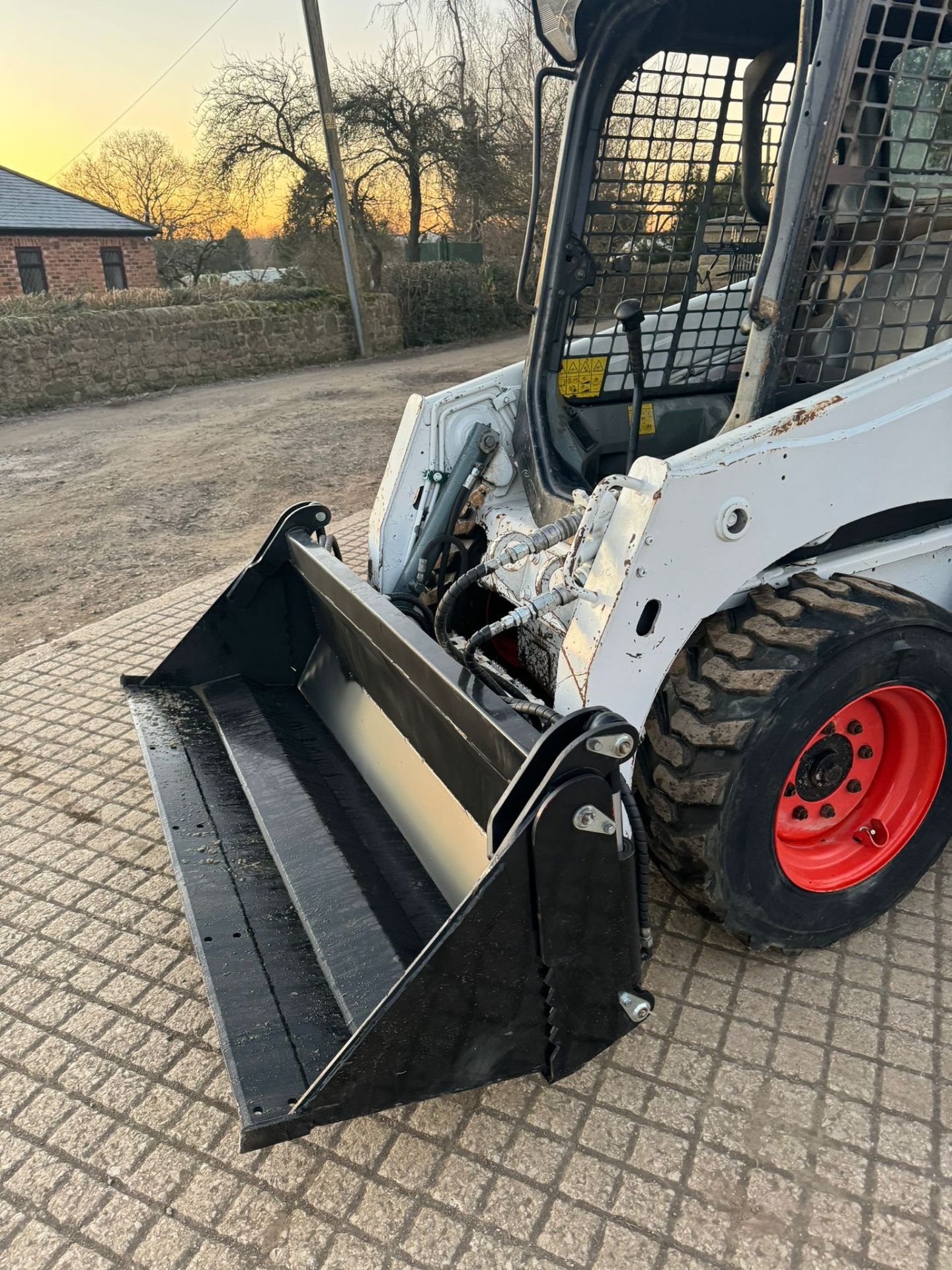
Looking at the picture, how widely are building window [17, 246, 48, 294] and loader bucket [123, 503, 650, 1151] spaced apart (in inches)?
955

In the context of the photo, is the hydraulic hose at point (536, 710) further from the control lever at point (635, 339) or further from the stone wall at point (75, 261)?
the stone wall at point (75, 261)

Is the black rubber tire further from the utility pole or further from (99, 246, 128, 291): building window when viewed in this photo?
(99, 246, 128, 291): building window

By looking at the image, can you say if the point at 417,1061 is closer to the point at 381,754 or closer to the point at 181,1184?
the point at 181,1184

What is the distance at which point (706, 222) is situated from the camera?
324 centimetres

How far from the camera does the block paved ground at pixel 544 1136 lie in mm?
1875

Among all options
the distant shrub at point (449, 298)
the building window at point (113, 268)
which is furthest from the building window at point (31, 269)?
the distant shrub at point (449, 298)

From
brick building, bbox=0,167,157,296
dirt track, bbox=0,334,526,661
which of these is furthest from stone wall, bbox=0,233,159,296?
dirt track, bbox=0,334,526,661

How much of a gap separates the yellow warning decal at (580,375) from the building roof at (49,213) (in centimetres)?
2356

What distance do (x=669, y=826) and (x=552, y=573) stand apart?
2.83 ft

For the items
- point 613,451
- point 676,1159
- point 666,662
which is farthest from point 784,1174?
point 613,451

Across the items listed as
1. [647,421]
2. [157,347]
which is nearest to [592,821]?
[647,421]

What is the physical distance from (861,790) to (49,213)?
26332 mm

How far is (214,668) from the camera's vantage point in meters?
3.47

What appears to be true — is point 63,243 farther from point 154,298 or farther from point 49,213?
point 154,298
